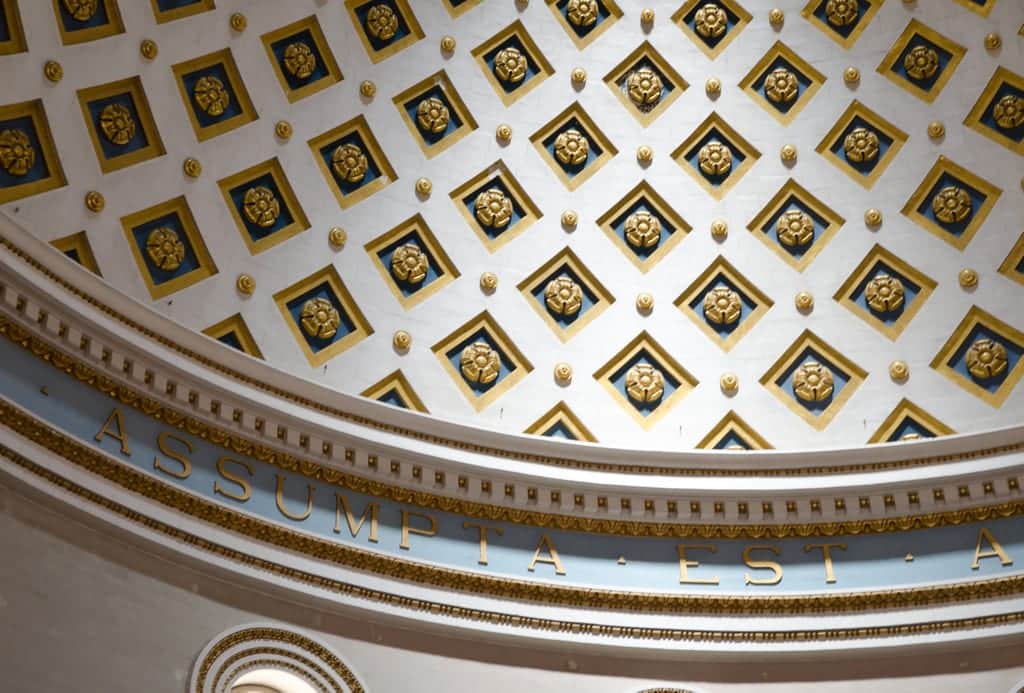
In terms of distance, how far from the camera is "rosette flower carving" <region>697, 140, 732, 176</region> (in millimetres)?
20656

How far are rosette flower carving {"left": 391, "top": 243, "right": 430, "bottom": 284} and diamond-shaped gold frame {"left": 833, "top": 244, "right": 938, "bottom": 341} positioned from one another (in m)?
5.13

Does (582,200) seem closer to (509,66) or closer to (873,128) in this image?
(509,66)

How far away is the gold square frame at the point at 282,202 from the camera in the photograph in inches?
733

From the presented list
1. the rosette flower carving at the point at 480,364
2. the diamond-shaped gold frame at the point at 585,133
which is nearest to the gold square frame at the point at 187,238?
the rosette flower carving at the point at 480,364

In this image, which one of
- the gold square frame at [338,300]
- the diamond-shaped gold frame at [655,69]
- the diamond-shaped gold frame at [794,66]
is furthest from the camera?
the diamond-shaped gold frame at [655,69]

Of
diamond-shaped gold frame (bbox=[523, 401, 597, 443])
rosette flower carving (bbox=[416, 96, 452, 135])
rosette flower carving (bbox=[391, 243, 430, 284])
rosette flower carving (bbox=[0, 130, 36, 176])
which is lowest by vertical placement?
diamond-shaped gold frame (bbox=[523, 401, 597, 443])

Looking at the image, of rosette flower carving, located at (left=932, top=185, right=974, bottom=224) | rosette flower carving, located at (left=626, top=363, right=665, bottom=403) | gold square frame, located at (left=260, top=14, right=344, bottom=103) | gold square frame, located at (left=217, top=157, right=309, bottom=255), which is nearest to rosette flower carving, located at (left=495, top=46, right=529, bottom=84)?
gold square frame, located at (left=260, top=14, right=344, bottom=103)

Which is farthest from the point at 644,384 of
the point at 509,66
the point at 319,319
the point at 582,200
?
the point at 509,66

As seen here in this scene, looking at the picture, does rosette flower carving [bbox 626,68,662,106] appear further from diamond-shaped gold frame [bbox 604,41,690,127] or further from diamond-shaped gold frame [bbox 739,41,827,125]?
diamond-shaped gold frame [bbox 739,41,827,125]

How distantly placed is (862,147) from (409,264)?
19.7 feet

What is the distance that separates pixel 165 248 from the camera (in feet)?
58.7

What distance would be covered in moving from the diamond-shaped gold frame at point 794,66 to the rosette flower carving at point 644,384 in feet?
12.8

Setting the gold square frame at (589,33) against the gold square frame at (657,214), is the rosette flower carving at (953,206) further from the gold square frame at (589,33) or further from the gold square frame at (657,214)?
the gold square frame at (589,33)

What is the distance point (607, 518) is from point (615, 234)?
4237 millimetres
